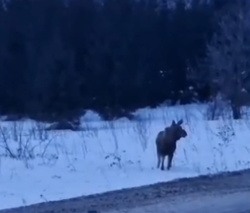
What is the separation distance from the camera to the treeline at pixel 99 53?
50.4 m

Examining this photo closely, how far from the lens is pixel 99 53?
171 ft

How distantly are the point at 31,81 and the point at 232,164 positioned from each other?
3240 cm

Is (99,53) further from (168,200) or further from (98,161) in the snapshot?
(168,200)

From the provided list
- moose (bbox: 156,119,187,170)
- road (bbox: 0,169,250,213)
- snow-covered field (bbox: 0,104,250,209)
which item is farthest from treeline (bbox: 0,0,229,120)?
road (bbox: 0,169,250,213)

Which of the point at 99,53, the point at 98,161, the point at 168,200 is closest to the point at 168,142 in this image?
the point at 98,161

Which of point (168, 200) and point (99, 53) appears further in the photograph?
point (99, 53)

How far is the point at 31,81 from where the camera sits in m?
50.5

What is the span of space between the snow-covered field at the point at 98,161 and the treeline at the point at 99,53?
78.6ft

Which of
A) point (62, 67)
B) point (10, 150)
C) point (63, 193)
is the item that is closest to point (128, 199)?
point (63, 193)

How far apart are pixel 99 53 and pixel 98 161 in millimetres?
32968

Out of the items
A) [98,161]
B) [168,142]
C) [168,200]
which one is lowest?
[168,200]

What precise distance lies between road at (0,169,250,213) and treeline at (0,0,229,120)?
32373mm

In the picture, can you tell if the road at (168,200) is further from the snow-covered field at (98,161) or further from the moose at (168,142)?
the moose at (168,142)

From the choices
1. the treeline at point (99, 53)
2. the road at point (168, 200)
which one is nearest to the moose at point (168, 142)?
the road at point (168, 200)
